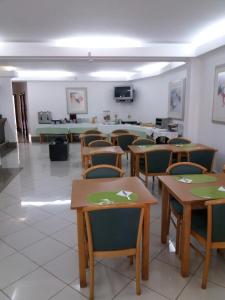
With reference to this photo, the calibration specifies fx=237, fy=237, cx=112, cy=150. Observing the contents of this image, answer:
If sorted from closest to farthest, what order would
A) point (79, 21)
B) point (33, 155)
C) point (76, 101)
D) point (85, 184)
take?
point (85, 184), point (79, 21), point (33, 155), point (76, 101)

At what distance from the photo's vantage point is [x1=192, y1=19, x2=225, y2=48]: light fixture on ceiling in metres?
3.80

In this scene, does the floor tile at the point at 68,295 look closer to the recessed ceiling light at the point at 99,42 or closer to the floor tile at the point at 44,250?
the floor tile at the point at 44,250

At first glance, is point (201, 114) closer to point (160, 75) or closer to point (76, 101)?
point (160, 75)

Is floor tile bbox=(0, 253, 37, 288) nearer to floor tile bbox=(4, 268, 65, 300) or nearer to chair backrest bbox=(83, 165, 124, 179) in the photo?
floor tile bbox=(4, 268, 65, 300)

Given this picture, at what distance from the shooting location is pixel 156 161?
3.69 metres

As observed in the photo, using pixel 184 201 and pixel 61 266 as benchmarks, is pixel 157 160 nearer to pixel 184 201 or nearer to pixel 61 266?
pixel 184 201

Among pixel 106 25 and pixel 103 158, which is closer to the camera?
pixel 103 158

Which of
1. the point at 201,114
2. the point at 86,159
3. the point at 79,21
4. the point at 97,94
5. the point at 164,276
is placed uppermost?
the point at 79,21

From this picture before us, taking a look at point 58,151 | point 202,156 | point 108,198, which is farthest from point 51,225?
point 58,151

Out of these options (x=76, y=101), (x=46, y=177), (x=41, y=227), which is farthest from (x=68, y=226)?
(x=76, y=101)

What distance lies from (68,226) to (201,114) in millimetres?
3732

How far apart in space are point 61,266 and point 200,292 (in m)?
1.22

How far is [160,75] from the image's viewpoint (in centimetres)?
777

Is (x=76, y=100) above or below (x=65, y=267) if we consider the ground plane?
above
